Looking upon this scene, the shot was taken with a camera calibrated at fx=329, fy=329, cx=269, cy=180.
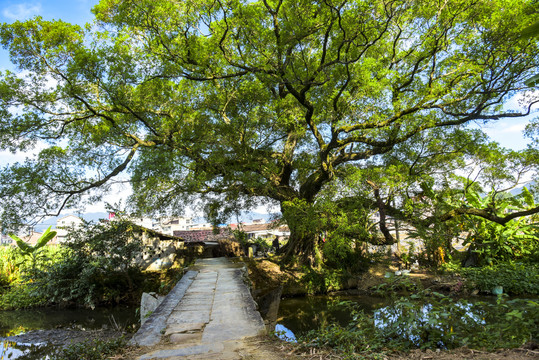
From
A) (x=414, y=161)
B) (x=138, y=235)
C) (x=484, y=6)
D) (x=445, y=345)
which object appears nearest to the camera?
(x=445, y=345)

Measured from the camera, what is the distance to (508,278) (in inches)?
396

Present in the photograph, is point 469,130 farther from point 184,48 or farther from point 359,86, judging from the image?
point 184,48

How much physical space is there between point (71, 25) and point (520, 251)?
1567cm

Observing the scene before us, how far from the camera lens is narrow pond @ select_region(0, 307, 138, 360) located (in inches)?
271

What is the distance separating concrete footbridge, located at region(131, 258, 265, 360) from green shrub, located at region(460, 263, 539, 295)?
27.3 feet

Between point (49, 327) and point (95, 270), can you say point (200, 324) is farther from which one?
point (95, 270)

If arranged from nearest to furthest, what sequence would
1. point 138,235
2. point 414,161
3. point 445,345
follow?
point 445,345
point 414,161
point 138,235

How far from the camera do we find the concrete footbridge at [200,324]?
2.83 metres

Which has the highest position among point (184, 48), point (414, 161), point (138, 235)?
point (184, 48)

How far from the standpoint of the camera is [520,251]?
11.6 m

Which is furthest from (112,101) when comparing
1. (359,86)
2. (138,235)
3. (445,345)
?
(445,345)

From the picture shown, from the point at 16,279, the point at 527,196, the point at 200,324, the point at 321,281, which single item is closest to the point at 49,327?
the point at 16,279

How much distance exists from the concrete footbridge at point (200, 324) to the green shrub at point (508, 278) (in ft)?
27.3

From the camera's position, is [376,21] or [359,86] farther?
[359,86]
